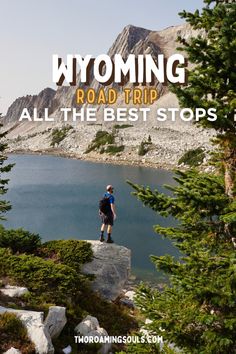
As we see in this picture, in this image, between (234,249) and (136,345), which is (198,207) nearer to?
(234,249)

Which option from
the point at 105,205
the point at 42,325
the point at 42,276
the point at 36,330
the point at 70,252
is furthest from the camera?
the point at 70,252

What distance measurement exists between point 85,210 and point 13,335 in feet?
136

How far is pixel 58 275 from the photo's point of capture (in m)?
16.1

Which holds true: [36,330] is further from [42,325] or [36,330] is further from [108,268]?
[108,268]

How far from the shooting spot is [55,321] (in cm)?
1370

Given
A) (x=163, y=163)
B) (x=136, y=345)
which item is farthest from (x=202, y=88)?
(x=163, y=163)

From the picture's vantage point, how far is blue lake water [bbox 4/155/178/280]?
3853 centimetres

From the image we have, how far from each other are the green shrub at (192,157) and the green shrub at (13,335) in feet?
301

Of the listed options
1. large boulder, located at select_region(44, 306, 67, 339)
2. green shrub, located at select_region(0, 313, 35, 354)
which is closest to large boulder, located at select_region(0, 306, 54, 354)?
green shrub, located at select_region(0, 313, 35, 354)

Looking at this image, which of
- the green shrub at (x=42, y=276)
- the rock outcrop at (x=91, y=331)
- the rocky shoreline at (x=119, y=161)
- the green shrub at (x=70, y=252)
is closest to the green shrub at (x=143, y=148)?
the rocky shoreline at (x=119, y=161)

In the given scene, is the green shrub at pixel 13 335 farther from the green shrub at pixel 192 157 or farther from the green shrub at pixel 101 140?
the green shrub at pixel 101 140

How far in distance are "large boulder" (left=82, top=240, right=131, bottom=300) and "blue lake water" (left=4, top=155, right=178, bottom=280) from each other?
10.2 metres

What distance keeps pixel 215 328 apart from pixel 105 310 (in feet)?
39.0

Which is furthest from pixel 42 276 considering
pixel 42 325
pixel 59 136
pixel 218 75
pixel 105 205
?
pixel 59 136
